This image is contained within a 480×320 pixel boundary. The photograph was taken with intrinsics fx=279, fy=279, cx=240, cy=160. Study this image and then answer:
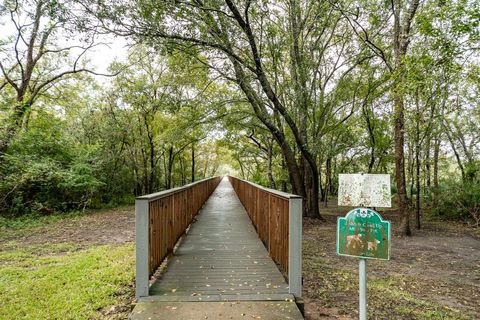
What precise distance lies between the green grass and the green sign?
9.52 feet

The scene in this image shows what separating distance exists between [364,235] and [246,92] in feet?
21.0

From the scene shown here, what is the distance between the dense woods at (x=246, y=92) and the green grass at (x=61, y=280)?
15.0ft

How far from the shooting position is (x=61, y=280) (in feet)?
13.8

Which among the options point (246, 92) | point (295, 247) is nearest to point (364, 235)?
point (295, 247)

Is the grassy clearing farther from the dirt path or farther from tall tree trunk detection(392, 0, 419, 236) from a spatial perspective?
tall tree trunk detection(392, 0, 419, 236)

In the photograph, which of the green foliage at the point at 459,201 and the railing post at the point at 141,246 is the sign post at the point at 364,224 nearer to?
the railing post at the point at 141,246

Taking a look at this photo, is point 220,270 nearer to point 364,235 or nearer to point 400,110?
point 364,235

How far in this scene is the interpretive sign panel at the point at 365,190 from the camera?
105 inches

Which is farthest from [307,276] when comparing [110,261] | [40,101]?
[40,101]

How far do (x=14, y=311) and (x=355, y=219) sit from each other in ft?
13.1

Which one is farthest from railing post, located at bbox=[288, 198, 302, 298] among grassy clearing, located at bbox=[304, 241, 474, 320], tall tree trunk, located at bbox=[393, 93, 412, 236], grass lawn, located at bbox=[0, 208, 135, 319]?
tall tree trunk, located at bbox=[393, 93, 412, 236]

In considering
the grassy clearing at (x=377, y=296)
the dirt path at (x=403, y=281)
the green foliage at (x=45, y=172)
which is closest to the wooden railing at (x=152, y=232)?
the dirt path at (x=403, y=281)

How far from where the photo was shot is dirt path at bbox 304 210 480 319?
3.69 meters

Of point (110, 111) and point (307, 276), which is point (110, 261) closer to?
point (307, 276)
